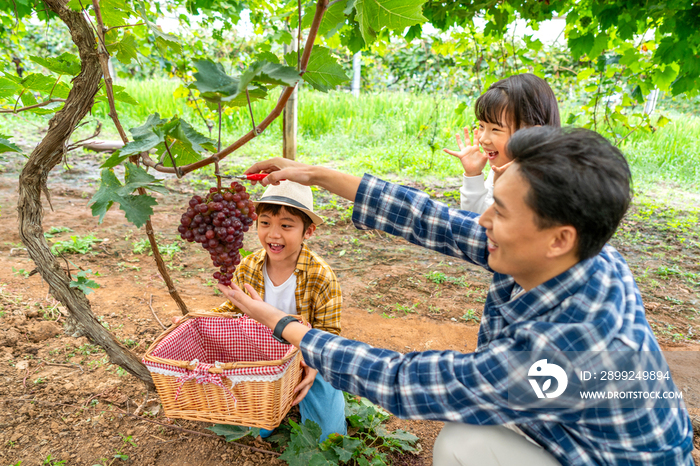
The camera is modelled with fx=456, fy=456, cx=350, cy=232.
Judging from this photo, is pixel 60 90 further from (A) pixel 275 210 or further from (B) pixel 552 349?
(B) pixel 552 349

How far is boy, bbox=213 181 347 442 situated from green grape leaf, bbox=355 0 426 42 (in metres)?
0.81

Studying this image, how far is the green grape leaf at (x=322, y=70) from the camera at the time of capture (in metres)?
1.26

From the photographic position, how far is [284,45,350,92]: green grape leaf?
126 centimetres

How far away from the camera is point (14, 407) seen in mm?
1940

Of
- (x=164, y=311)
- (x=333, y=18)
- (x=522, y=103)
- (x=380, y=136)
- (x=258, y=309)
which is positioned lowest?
(x=164, y=311)

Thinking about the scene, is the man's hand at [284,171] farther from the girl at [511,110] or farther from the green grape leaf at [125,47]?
the girl at [511,110]

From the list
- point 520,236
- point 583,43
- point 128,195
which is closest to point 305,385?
point 128,195

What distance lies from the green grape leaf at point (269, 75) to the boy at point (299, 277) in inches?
31.5

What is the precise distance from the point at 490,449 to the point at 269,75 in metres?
1.14

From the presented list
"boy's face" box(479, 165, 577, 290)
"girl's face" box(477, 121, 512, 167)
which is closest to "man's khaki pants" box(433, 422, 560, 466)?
"boy's face" box(479, 165, 577, 290)

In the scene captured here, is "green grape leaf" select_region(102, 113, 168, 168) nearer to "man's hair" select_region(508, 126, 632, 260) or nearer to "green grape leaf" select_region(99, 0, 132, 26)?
"green grape leaf" select_region(99, 0, 132, 26)

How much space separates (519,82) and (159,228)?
3746 mm

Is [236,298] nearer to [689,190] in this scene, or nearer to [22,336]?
[22,336]

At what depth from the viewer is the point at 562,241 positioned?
3.53ft
